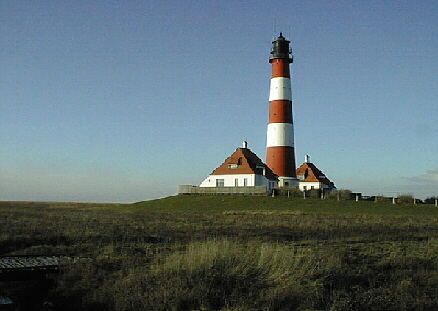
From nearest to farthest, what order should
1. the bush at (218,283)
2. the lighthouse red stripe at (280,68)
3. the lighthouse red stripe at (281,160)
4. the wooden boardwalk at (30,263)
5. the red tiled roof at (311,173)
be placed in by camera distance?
the bush at (218,283) < the wooden boardwalk at (30,263) < the lighthouse red stripe at (280,68) < the lighthouse red stripe at (281,160) < the red tiled roof at (311,173)

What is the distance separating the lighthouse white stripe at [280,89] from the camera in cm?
5753

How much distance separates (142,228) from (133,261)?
35.2 feet

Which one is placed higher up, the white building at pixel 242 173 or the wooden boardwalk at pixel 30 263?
the white building at pixel 242 173

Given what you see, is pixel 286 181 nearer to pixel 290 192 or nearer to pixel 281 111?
pixel 290 192

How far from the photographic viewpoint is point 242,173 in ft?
204

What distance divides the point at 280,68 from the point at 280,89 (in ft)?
8.34

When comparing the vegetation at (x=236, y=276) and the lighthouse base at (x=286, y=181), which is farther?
the lighthouse base at (x=286, y=181)

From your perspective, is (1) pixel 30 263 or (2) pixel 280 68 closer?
(1) pixel 30 263

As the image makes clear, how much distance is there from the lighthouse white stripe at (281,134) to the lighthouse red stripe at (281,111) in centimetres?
50

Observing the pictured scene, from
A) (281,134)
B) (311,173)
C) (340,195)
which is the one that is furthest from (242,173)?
(311,173)

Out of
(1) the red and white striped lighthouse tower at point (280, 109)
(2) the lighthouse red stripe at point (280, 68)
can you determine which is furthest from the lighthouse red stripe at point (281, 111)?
(2) the lighthouse red stripe at point (280, 68)

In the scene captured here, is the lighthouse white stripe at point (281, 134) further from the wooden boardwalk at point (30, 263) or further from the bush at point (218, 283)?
the wooden boardwalk at point (30, 263)

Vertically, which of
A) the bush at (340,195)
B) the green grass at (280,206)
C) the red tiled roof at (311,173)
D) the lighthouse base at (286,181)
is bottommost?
the green grass at (280,206)

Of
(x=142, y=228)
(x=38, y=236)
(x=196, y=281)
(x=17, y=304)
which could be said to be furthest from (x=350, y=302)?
(x=142, y=228)
